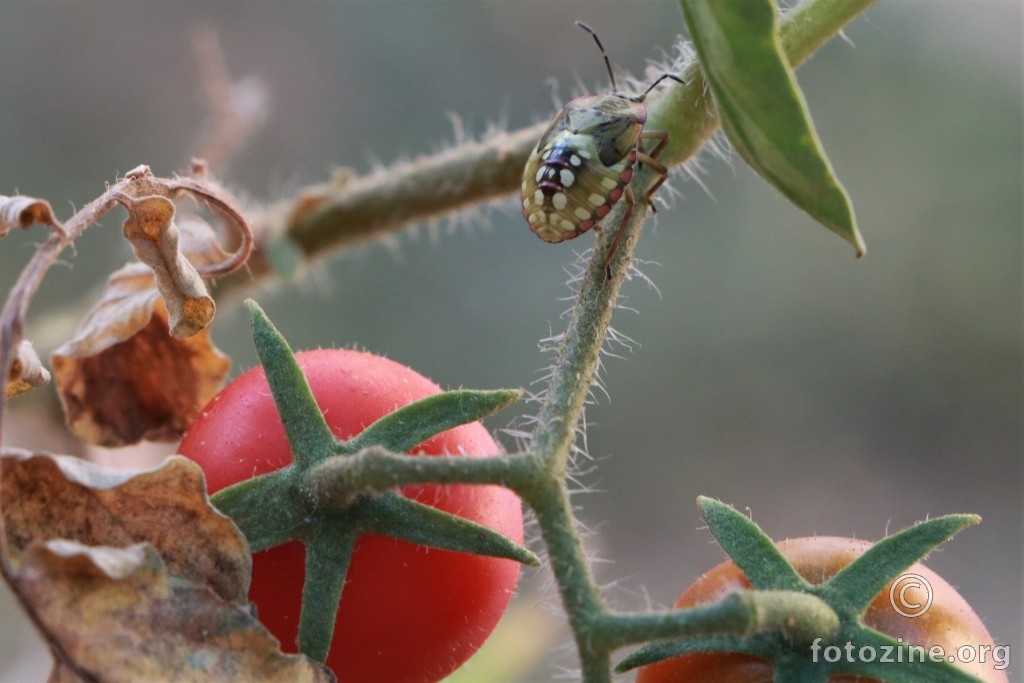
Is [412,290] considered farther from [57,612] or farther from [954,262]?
[57,612]

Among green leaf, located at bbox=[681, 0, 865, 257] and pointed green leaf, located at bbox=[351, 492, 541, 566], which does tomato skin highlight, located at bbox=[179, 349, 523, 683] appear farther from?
green leaf, located at bbox=[681, 0, 865, 257]

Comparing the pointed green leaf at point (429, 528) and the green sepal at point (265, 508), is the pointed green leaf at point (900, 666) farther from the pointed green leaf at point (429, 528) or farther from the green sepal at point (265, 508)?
the green sepal at point (265, 508)

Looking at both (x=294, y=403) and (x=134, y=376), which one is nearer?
(x=294, y=403)

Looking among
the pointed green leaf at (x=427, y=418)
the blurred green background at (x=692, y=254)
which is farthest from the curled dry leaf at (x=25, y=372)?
the blurred green background at (x=692, y=254)

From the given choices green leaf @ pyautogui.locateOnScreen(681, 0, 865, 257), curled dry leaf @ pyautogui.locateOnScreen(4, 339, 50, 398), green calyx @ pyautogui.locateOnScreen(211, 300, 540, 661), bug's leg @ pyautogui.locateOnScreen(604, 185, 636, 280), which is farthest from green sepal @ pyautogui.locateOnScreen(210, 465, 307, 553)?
green leaf @ pyautogui.locateOnScreen(681, 0, 865, 257)

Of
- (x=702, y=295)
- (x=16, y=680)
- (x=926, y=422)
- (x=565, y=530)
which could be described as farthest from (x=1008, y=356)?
(x=565, y=530)

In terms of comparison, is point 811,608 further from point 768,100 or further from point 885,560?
point 768,100

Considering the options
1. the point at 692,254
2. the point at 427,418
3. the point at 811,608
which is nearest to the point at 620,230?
the point at 427,418
